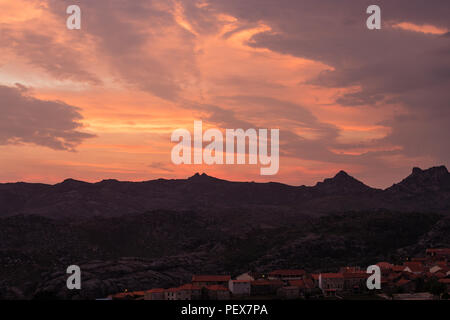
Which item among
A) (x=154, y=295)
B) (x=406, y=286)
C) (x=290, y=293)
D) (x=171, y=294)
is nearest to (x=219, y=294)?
(x=171, y=294)

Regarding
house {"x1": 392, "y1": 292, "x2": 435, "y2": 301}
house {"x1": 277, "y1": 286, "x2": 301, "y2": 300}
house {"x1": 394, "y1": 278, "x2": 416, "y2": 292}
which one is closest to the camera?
house {"x1": 392, "y1": 292, "x2": 435, "y2": 301}

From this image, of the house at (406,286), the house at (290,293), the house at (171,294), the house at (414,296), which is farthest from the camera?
the house at (290,293)

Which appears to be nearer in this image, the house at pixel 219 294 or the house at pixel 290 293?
the house at pixel 290 293

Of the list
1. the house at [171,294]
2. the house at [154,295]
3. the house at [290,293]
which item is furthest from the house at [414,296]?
the house at [154,295]

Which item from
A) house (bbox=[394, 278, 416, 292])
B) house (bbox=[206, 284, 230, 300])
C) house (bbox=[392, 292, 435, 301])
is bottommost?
house (bbox=[206, 284, 230, 300])

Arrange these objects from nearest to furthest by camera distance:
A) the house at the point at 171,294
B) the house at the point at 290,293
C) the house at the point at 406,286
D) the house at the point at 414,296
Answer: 1. the house at the point at 414,296
2. the house at the point at 171,294
3. the house at the point at 406,286
4. the house at the point at 290,293

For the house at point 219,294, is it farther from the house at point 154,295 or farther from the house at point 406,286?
the house at point 406,286

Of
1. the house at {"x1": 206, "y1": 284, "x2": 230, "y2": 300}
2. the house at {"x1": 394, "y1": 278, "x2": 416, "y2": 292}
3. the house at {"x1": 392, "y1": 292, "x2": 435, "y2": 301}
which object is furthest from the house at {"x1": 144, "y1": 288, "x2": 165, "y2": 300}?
the house at {"x1": 394, "y1": 278, "x2": 416, "y2": 292}

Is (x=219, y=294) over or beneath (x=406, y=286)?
beneath

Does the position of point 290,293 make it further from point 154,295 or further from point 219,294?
point 154,295

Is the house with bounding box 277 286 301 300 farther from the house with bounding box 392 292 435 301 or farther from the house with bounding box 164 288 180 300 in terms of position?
the house with bounding box 164 288 180 300

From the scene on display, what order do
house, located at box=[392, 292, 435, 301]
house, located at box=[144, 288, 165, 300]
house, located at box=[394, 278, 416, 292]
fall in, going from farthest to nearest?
house, located at box=[394, 278, 416, 292] → house, located at box=[144, 288, 165, 300] → house, located at box=[392, 292, 435, 301]
